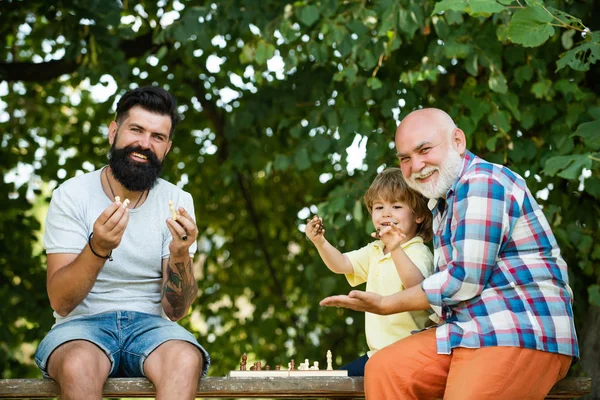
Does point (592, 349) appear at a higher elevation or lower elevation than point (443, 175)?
lower

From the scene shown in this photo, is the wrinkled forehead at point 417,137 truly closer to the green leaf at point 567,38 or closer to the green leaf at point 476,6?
the green leaf at point 476,6

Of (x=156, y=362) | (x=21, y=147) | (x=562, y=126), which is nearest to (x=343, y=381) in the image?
(x=156, y=362)

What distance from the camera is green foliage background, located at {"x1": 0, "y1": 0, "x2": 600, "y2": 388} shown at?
15.5 ft

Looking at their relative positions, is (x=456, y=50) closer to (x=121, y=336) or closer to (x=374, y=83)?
(x=374, y=83)

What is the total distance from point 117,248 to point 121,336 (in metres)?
0.36

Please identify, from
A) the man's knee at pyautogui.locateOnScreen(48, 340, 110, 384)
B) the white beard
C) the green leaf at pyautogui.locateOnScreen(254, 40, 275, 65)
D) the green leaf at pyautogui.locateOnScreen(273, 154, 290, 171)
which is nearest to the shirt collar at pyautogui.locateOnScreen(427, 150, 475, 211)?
the white beard

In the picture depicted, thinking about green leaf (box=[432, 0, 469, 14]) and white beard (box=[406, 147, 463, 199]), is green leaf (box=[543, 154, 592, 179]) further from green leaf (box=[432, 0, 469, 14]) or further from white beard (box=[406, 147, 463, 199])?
green leaf (box=[432, 0, 469, 14])

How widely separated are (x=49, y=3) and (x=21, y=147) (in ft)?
6.50

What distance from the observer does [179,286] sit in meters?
3.44

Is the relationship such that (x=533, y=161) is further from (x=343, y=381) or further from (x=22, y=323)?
(x=22, y=323)

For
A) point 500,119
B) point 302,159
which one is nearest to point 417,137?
point 500,119

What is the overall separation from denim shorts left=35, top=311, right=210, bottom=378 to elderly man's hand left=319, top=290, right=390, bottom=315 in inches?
23.2

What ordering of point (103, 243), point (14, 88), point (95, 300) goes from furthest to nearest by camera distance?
1. point (14, 88)
2. point (95, 300)
3. point (103, 243)

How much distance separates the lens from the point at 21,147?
7.79 meters
